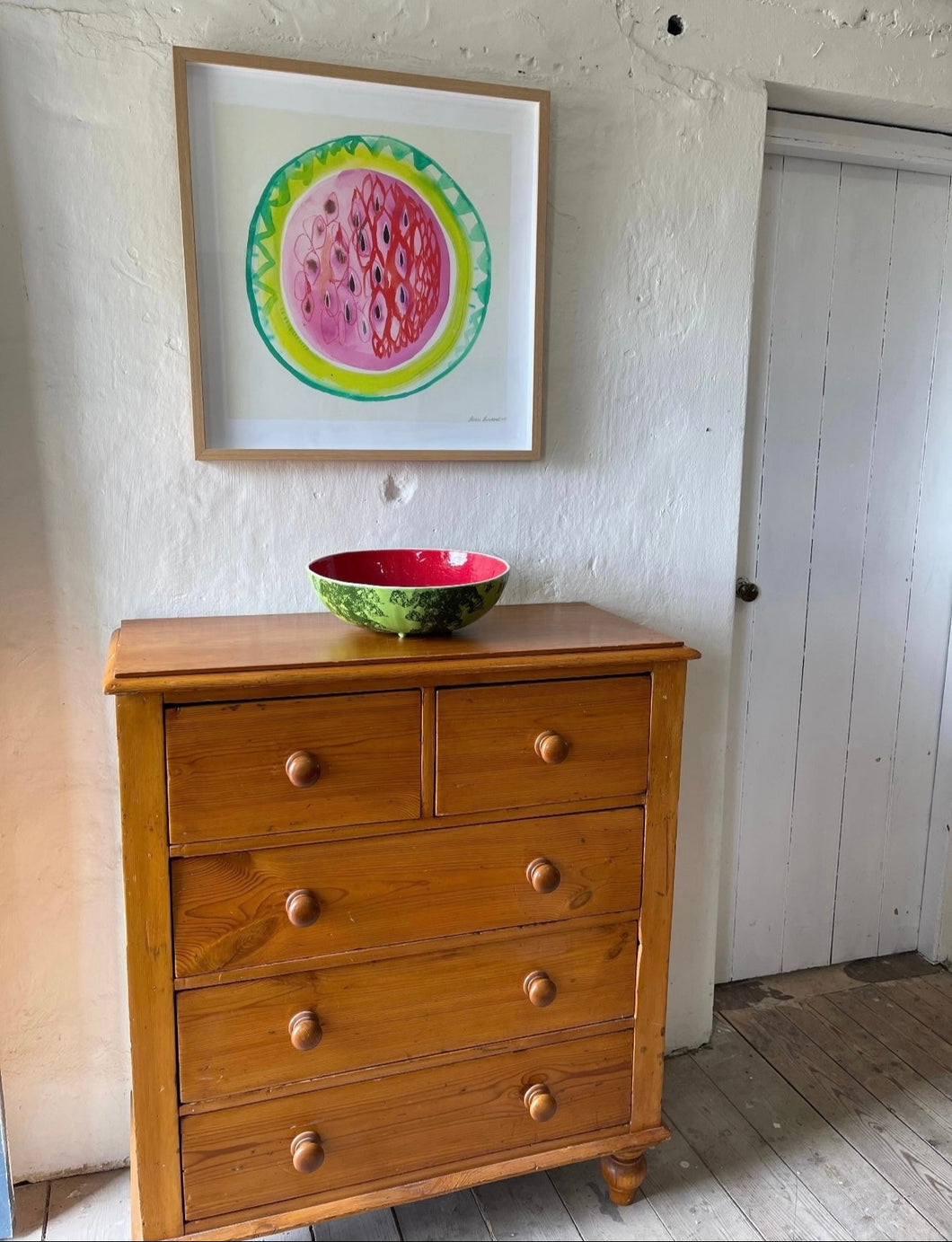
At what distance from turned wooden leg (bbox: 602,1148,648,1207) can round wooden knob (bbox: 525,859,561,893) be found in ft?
1.79

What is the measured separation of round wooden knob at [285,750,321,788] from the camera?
127 cm

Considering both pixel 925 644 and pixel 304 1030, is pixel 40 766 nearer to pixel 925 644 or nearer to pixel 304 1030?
pixel 304 1030

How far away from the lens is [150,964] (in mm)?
1274

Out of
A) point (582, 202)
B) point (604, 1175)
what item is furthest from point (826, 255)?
point (604, 1175)

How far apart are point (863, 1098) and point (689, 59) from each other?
6.84 feet

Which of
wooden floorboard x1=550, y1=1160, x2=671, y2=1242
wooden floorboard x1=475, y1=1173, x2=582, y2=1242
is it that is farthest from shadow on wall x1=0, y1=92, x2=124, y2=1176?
wooden floorboard x1=550, y1=1160, x2=671, y2=1242

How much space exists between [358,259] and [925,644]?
5.43 ft

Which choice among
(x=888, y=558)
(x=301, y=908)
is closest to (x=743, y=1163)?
(x=301, y=908)

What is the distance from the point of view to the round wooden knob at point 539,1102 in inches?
57.7

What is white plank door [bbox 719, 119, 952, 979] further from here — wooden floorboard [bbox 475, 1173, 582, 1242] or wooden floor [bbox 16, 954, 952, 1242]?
wooden floorboard [bbox 475, 1173, 582, 1242]

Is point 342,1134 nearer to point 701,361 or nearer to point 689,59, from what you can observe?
point 701,361

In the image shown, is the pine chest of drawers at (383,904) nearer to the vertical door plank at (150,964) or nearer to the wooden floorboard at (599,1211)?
the vertical door plank at (150,964)

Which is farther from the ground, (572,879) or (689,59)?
(689,59)

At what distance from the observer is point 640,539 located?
1.83 m
